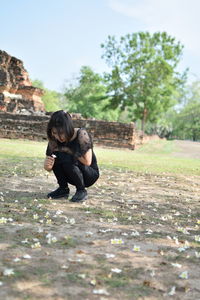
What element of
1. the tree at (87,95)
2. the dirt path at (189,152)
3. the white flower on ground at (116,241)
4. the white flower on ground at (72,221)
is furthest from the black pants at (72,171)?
the tree at (87,95)

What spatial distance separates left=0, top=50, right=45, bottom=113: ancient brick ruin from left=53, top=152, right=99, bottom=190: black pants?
62.9 feet

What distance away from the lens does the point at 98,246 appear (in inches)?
128

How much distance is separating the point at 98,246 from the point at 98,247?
31mm

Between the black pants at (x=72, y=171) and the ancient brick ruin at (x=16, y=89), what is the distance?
19176 mm

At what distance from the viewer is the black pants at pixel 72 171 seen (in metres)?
4.98

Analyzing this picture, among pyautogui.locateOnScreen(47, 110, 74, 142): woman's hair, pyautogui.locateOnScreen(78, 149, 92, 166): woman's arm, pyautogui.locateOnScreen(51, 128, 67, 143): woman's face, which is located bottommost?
pyautogui.locateOnScreen(78, 149, 92, 166): woman's arm

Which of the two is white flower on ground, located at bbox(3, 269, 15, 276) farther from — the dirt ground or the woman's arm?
the woman's arm

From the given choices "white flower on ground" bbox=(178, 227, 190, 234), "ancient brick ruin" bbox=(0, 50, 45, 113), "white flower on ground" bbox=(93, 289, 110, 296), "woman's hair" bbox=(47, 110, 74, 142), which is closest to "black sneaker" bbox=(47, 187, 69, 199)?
"woman's hair" bbox=(47, 110, 74, 142)

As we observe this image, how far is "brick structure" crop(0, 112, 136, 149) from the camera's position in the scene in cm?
1944

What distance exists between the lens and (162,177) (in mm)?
9172

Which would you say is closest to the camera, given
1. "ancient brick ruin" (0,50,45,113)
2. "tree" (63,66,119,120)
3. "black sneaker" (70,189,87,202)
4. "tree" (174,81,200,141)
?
"black sneaker" (70,189,87,202)

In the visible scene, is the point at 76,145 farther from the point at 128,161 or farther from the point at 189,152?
the point at 189,152

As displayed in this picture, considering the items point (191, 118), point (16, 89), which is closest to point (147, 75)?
Result: point (16, 89)

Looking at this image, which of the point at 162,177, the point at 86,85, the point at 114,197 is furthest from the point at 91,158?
the point at 86,85
